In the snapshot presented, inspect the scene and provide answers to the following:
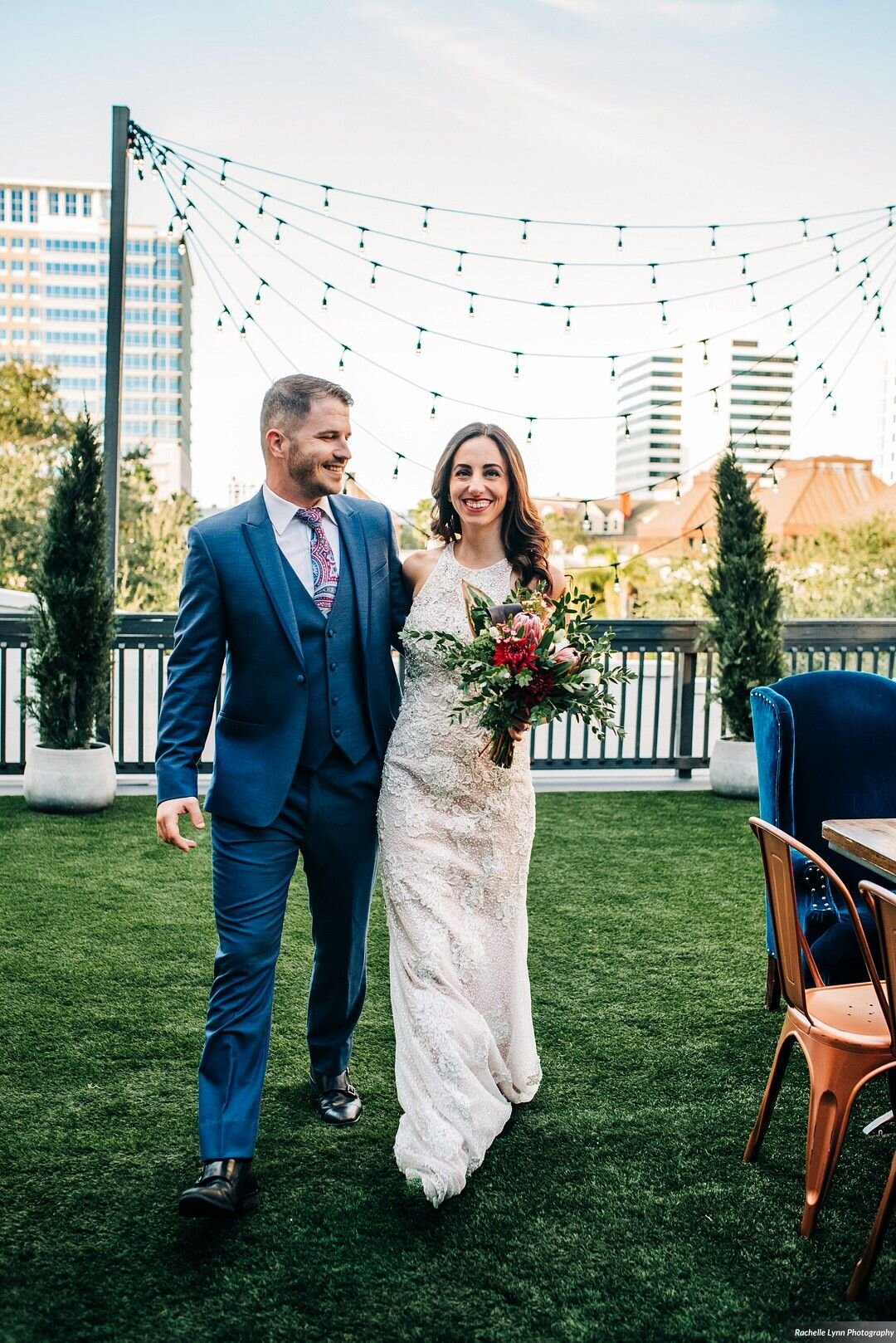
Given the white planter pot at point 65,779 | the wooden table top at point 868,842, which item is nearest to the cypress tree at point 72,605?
the white planter pot at point 65,779

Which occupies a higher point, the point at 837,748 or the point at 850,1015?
the point at 837,748

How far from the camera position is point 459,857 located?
125 inches

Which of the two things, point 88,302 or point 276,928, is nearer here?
point 276,928

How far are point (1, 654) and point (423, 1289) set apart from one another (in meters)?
6.21

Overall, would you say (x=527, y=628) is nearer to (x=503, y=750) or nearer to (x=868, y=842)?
(x=503, y=750)

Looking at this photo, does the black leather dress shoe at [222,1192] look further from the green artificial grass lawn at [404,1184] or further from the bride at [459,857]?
the bride at [459,857]

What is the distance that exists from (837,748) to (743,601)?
4.25m

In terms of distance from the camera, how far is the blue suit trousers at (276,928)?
276 centimetres

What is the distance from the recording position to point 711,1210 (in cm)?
281

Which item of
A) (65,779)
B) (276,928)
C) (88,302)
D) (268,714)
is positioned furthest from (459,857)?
(88,302)

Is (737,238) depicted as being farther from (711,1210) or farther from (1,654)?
(711,1210)

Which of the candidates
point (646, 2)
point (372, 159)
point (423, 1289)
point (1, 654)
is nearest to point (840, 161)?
point (646, 2)

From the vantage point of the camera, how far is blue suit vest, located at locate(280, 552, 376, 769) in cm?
295

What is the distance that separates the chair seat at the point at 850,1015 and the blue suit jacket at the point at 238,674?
143 cm
